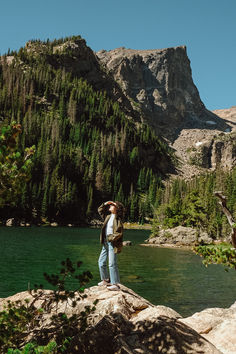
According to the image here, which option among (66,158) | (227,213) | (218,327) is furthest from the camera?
(66,158)

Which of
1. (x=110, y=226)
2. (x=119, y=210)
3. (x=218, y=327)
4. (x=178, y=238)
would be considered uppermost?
(x=119, y=210)

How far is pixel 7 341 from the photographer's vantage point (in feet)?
19.9

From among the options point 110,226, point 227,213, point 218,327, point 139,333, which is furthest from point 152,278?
point 227,213

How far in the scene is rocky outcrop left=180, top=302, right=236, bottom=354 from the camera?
9.13 meters

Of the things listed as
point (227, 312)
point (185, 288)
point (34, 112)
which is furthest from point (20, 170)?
point (34, 112)

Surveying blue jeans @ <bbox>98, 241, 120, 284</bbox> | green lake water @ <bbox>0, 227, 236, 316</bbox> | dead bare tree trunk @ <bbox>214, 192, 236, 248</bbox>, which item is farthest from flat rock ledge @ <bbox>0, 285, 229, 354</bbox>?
green lake water @ <bbox>0, 227, 236, 316</bbox>

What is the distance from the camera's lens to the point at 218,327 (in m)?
10.0

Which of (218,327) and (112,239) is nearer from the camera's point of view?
(218,327)

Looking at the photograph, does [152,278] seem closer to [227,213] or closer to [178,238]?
[227,213]

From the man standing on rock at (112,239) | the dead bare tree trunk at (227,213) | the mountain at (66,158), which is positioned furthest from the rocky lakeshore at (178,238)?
the dead bare tree trunk at (227,213)

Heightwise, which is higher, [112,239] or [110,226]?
[110,226]

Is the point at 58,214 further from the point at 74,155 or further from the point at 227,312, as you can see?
the point at 227,312

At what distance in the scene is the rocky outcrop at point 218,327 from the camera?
30.0 feet

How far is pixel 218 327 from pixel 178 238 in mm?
61038
